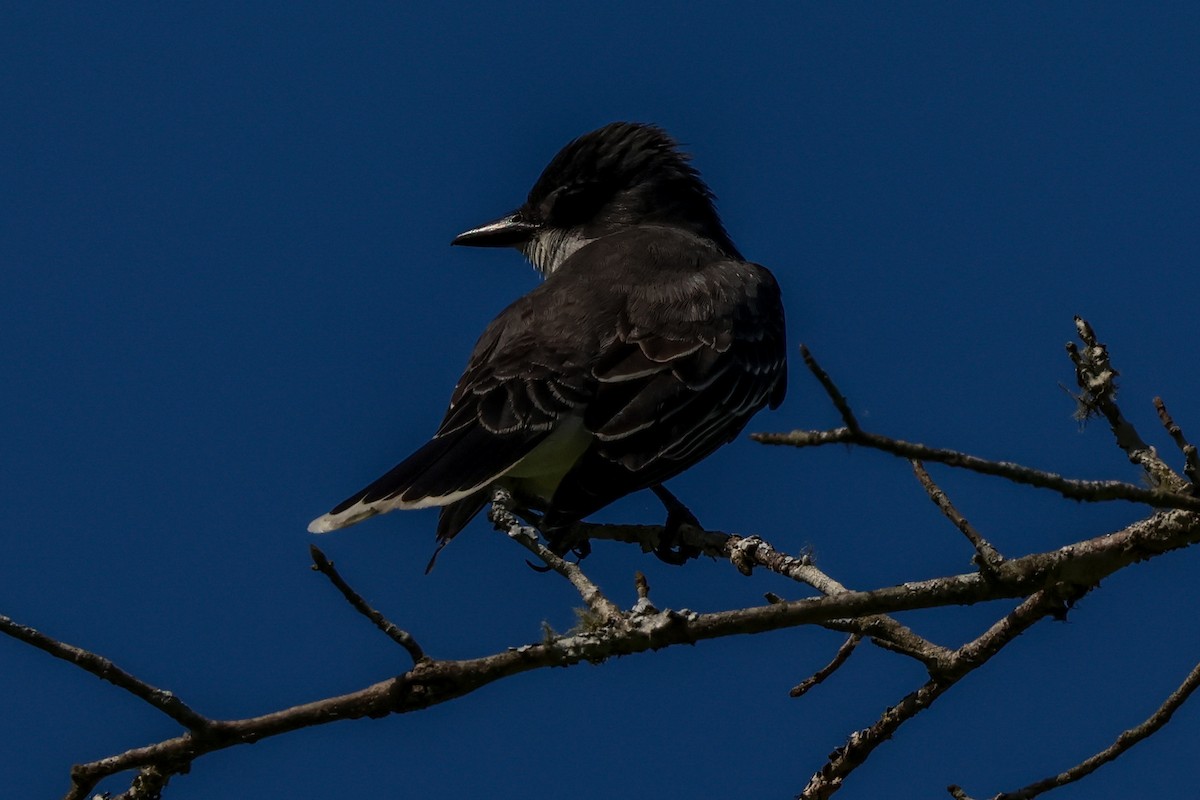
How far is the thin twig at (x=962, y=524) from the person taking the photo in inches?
127

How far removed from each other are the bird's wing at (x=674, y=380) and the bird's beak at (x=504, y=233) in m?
1.77

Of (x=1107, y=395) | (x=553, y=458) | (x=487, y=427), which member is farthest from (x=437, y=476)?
(x=1107, y=395)

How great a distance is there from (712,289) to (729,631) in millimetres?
3811

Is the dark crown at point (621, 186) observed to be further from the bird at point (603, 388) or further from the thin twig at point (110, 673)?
the thin twig at point (110, 673)

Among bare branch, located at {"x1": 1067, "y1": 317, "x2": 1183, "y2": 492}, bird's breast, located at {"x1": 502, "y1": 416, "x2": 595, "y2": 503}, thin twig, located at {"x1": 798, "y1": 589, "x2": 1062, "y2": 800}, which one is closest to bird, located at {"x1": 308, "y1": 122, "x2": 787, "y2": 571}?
bird's breast, located at {"x1": 502, "y1": 416, "x2": 595, "y2": 503}

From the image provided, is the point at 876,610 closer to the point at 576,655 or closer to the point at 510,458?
the point at 576,655

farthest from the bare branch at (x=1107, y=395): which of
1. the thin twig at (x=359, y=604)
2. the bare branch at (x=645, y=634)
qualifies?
the thin twig at (x=359, y=604)

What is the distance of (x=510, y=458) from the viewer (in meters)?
5.92

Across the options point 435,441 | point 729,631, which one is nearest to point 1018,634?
point 729,631

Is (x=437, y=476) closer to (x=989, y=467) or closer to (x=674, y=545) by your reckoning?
(x=674, y=545)

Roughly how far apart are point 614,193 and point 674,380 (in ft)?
8.29

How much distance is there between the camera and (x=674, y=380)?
245 inches

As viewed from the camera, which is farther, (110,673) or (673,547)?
(673,547)

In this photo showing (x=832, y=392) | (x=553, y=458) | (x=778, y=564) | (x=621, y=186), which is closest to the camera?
(x=832, y=392)
